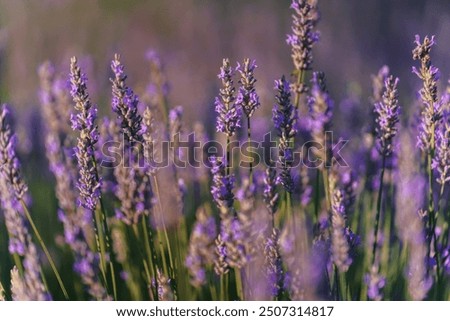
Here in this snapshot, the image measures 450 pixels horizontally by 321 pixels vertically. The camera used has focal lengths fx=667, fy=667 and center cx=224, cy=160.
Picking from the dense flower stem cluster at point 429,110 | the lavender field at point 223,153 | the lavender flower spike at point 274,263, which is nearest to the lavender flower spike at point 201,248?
the lavender field at point 223,153

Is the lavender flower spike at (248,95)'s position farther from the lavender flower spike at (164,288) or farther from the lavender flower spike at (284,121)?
the lavender flower spike at (164,288)

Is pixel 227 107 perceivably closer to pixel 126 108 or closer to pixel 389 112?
pixel 126 108

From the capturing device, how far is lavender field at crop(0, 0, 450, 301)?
62.9 inches

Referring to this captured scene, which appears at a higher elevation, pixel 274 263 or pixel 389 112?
pixel 389 112

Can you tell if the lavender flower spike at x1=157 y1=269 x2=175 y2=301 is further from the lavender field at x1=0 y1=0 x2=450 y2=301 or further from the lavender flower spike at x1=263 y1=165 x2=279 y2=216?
the lavender flower spike at x1=263 y1=165 x2=279 y2=216

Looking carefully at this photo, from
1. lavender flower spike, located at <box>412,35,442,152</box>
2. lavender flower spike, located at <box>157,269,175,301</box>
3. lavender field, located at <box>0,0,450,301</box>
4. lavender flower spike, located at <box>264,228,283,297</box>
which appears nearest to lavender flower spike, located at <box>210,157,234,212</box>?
lavender field, located at <box>0,0,450,301</box>

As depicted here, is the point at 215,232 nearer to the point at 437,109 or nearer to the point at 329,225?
the point at 329,225

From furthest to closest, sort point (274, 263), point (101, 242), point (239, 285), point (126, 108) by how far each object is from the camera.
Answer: point (101, 242) → point (239, 285) → point (274, 263) → point (126, 108)

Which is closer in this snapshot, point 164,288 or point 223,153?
point 164,288

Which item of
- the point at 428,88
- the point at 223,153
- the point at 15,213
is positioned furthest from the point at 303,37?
the point at 15,213

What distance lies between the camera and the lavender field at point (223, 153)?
5.24 feet

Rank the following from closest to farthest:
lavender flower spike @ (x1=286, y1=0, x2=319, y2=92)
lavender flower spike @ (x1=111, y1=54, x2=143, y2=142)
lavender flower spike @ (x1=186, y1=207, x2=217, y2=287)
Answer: lavender flower spike @ (x1=111, y1=54, x2=143, y2=142) → lavender flower spike @ (x1=286, y1=0, x2=319, y2=92) → lavender flower spike @ (x1=186, y1=207, x2=217, y2=287)

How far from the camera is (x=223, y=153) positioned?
1881mm

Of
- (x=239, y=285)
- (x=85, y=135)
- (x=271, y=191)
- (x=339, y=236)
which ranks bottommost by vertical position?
(x=239, y=285)
